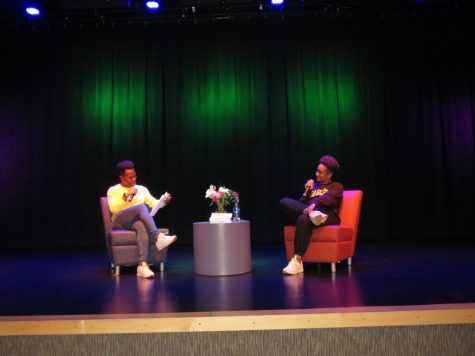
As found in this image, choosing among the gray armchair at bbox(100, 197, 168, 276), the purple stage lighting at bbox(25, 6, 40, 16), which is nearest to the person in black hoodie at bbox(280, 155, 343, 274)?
the gray armchair at bbox(100, 197, 168, 276)

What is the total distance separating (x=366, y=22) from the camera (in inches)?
256

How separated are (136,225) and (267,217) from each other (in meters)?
2.88

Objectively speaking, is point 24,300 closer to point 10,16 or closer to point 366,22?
point 10,16

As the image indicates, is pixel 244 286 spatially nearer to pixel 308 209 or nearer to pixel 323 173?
pixel 308 209

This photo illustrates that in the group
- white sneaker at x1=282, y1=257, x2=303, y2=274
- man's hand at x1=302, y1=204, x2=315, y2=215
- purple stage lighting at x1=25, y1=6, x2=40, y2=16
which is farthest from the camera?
purple stage lighting at x1=25, y1=6, x2=40, y2=16

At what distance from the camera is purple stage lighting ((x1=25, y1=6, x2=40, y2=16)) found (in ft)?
19.5

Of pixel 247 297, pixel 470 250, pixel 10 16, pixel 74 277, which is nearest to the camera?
pixel 247 297

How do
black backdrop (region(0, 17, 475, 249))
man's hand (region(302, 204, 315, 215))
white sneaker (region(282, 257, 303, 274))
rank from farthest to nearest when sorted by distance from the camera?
black backdrop (region(0, 17, 475, 249)) < man's hand (region(302, 204, 315, 215)) < white sneaker (region(282, 257, 303, 274))

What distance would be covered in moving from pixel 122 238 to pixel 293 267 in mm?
1549

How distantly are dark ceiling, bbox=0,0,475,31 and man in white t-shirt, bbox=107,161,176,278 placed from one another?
313 cm

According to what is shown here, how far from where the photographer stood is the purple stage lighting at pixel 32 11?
595cm

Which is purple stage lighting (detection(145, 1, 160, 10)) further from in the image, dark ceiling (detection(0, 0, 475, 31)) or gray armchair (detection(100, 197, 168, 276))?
gray armchair (detection(100, 197, 168, 276))

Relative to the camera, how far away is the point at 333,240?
3607mm

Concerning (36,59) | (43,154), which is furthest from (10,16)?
(43,154)
